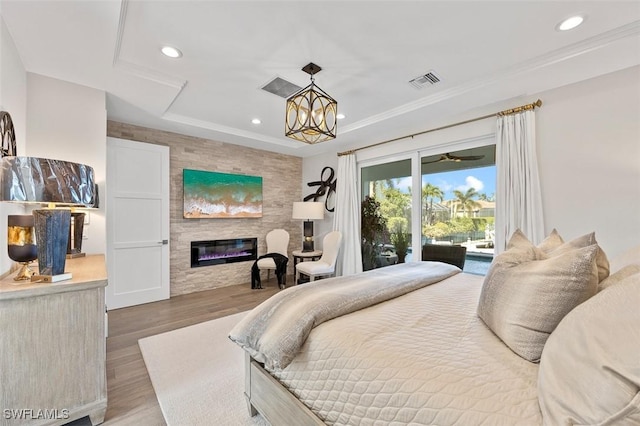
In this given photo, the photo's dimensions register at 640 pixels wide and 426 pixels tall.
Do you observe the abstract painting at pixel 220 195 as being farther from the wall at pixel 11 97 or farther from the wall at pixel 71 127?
the wall at pixel 11 97

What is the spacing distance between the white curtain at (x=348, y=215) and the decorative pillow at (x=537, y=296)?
10.8 ft

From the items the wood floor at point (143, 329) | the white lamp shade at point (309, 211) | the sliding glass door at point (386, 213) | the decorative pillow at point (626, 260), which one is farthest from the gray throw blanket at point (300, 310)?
the white lamp shade at point (309, 211)

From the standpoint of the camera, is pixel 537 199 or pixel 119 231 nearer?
pixel 537 199

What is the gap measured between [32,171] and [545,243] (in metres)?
3.00

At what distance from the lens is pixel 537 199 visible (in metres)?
2.74

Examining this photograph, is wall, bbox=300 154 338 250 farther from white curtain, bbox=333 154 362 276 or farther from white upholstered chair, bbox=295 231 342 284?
white upholstered chair, bbox=295 231 342 284

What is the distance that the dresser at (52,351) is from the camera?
4.61ft

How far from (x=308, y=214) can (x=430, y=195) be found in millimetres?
2069

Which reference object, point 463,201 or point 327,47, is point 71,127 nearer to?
point 327,47

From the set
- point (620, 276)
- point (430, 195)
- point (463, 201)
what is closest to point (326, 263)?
point (430, 195)

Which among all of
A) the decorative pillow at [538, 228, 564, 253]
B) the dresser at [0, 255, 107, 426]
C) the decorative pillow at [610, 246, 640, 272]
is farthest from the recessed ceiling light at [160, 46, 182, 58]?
the decorative pillow at [610, 246, 640, 272]

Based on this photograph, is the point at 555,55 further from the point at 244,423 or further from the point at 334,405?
the point at 244,423

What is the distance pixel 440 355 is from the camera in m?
1.04

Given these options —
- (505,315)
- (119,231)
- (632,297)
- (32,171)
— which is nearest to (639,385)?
(632,297)
